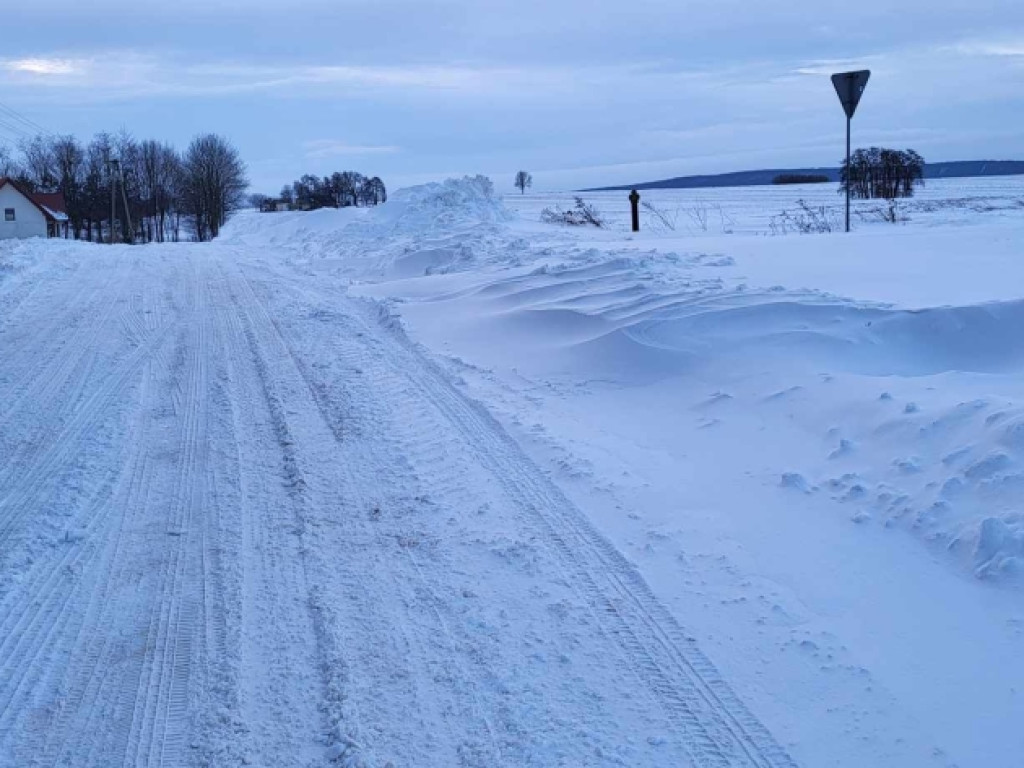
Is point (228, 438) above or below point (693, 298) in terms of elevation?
below

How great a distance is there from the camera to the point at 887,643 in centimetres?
431

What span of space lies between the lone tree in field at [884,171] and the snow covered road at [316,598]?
35294 mm

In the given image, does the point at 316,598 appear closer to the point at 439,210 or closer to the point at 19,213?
the point at 439,210

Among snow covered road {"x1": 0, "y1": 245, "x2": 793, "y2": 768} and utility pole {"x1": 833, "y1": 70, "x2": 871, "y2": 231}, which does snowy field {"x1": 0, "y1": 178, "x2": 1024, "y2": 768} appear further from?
utility pole {"x1": 833, "y1": 70, "x2": 871, "y2": 231}

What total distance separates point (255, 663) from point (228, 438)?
3479 mm

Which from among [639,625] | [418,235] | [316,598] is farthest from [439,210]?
[639,625]

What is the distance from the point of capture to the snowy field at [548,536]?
12.5 feet

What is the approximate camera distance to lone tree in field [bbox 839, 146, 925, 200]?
129ft

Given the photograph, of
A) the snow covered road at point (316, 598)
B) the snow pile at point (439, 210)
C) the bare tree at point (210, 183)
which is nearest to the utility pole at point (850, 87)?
the snow pile at point (439, 210)

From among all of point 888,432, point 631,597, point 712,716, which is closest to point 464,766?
point 712,716

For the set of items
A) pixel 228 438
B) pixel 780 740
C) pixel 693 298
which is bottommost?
pixel 780 740

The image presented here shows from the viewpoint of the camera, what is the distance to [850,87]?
14.7m

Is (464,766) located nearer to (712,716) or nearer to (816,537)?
(712,716)

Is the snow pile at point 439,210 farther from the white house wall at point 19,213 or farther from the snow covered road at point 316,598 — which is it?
the white house wall at point 19,213
